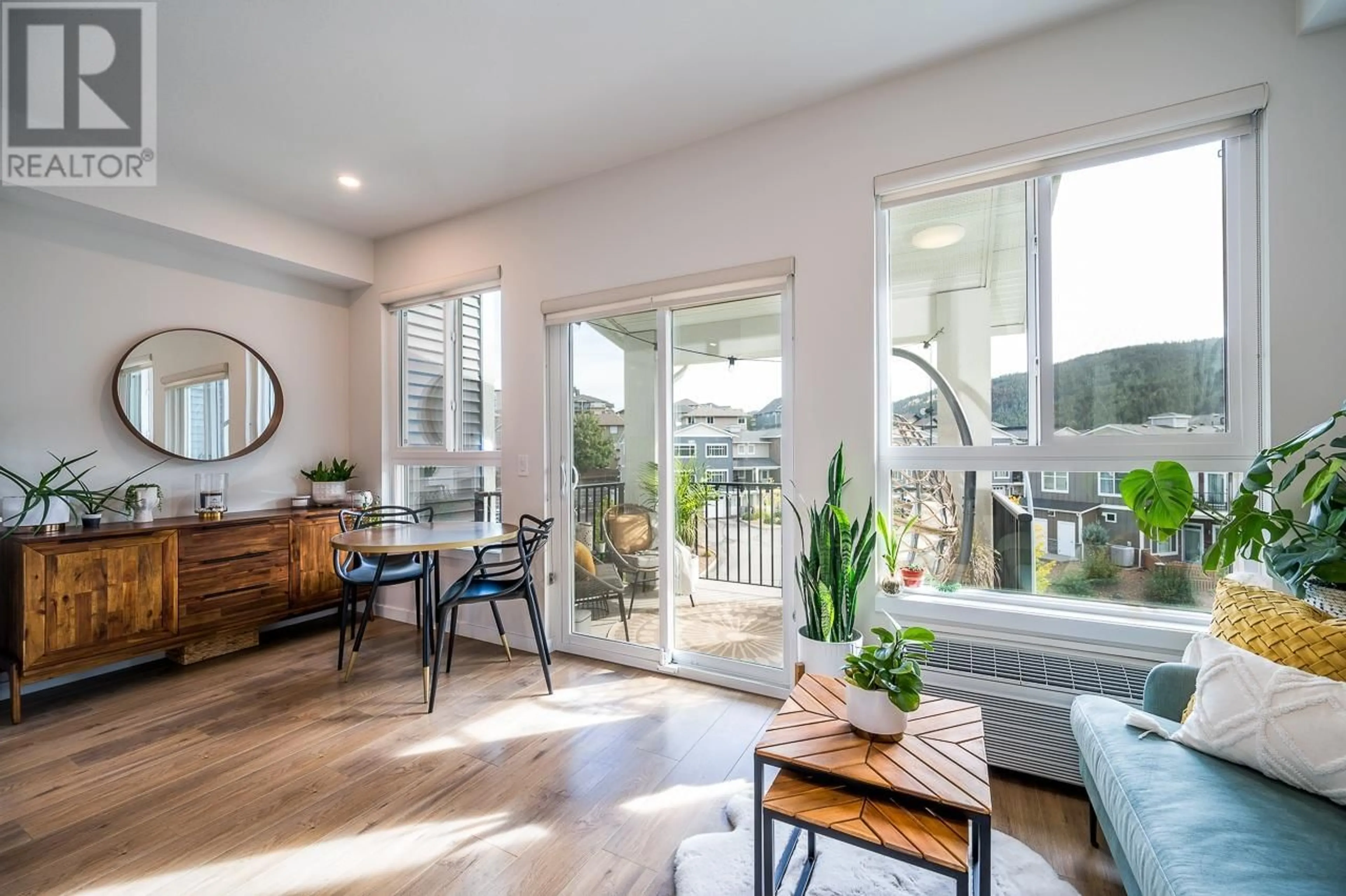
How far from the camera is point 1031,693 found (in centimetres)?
197

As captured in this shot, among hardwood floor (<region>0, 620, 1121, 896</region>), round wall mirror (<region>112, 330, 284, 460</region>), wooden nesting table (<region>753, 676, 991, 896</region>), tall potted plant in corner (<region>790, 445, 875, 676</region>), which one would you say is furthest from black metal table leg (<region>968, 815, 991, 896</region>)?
round wall mirror (<region>112, 330, 284, 460</region>)

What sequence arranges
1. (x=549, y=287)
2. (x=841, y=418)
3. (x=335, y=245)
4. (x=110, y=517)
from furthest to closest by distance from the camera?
(x=335, y=245)
(x=549, y=287)
(x=110, y=517)
(x=841, y=418)

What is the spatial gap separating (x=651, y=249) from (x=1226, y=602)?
2.65 metres

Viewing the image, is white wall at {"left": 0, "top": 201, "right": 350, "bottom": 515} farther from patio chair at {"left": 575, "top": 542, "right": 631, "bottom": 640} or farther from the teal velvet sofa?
the teal velvet sofa

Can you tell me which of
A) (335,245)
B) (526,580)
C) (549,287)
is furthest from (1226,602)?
(335,245)

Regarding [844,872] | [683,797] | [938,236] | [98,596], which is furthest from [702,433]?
[98,596]

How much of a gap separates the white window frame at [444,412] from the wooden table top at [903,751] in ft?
8.32

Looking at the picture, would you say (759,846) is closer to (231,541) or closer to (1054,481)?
(1054,481)

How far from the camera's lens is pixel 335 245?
12.5 feet

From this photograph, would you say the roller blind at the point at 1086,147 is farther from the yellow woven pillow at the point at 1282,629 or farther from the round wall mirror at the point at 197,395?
the round wall mirror at the point at 197,395

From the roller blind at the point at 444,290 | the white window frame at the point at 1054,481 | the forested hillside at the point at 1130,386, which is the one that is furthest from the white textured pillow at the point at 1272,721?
the roller blind at the point at 444,290

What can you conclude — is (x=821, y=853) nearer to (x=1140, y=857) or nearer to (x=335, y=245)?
(x=1140, y=857)

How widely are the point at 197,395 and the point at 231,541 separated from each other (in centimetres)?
101

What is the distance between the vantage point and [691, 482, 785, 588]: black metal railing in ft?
9.06
